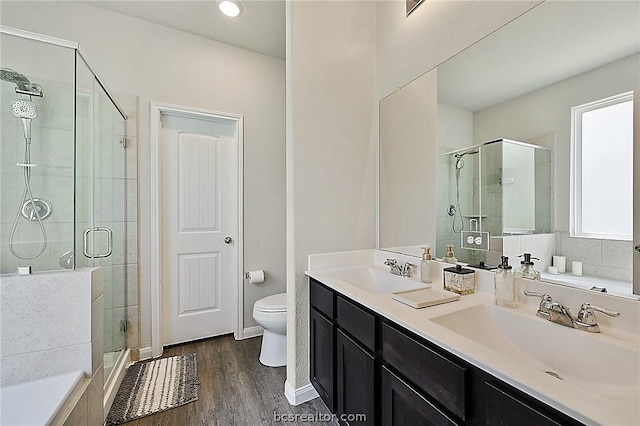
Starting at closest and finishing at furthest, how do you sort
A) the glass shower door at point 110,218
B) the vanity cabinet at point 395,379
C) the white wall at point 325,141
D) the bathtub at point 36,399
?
the vanity cabinet at point 395,379 < the bathtub at point 36,399 < the white wall at point 325,141 < the glass shower door at point 110,218

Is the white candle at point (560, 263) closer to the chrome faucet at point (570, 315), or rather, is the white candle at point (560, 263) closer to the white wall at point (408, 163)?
the chrome faucet at point (570, 315)

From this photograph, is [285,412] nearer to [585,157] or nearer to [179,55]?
[585,157]

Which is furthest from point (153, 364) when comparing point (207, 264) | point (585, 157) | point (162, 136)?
point (585, 157)

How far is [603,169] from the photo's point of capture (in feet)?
3.18

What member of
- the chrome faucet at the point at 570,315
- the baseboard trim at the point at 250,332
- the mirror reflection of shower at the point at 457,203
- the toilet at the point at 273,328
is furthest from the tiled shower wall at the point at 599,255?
the baseboard trim at the point at 250,332

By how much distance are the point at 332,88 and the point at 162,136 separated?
1.58 metres

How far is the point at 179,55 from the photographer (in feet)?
8.14

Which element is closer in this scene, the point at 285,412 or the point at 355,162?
the point at 285,412

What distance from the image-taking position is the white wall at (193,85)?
216 cm

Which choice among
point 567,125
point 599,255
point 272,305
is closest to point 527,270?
point 599,255

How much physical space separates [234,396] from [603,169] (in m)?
2.21

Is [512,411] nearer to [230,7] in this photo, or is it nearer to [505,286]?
[505,286]

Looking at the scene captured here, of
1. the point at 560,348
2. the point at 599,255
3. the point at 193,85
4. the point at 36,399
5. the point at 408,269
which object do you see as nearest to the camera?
the point at 560,348

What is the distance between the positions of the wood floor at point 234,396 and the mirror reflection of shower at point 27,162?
1258 millimetres
